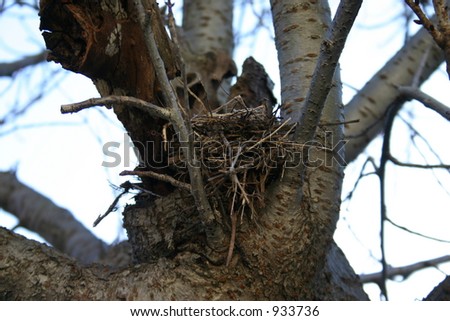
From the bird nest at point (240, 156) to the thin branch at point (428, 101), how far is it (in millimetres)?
479

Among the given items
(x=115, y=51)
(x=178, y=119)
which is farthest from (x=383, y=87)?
(x=178, y=119)

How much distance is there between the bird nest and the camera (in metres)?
1.95

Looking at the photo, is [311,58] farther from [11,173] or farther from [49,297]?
[11,173]

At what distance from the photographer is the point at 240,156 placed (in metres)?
2.05

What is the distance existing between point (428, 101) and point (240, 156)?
0.70 metres

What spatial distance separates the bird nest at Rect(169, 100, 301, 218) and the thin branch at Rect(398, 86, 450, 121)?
479 mm

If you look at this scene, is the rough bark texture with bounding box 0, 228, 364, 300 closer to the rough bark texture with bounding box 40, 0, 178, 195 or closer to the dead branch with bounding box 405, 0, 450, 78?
the rough bark texture with bounding box 40, 0, 178, 195

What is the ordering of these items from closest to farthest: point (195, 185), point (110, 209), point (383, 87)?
1. point (195, 185)
2. point (110, 209)
3. point (383, 87)

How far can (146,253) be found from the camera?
2.16 metres

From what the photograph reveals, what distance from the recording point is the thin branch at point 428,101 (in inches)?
81.4

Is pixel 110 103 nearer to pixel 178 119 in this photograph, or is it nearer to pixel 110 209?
pixel 178 119

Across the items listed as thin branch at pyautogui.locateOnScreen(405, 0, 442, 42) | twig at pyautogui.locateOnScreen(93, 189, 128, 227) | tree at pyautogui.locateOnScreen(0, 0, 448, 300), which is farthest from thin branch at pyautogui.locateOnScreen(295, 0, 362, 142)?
twig at pyautogui.locateOnScreen(93, 189, 128, 227)

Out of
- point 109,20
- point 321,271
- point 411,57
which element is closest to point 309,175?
point 321,271

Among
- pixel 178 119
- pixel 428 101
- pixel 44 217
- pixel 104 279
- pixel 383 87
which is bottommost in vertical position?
pixel 104 279
